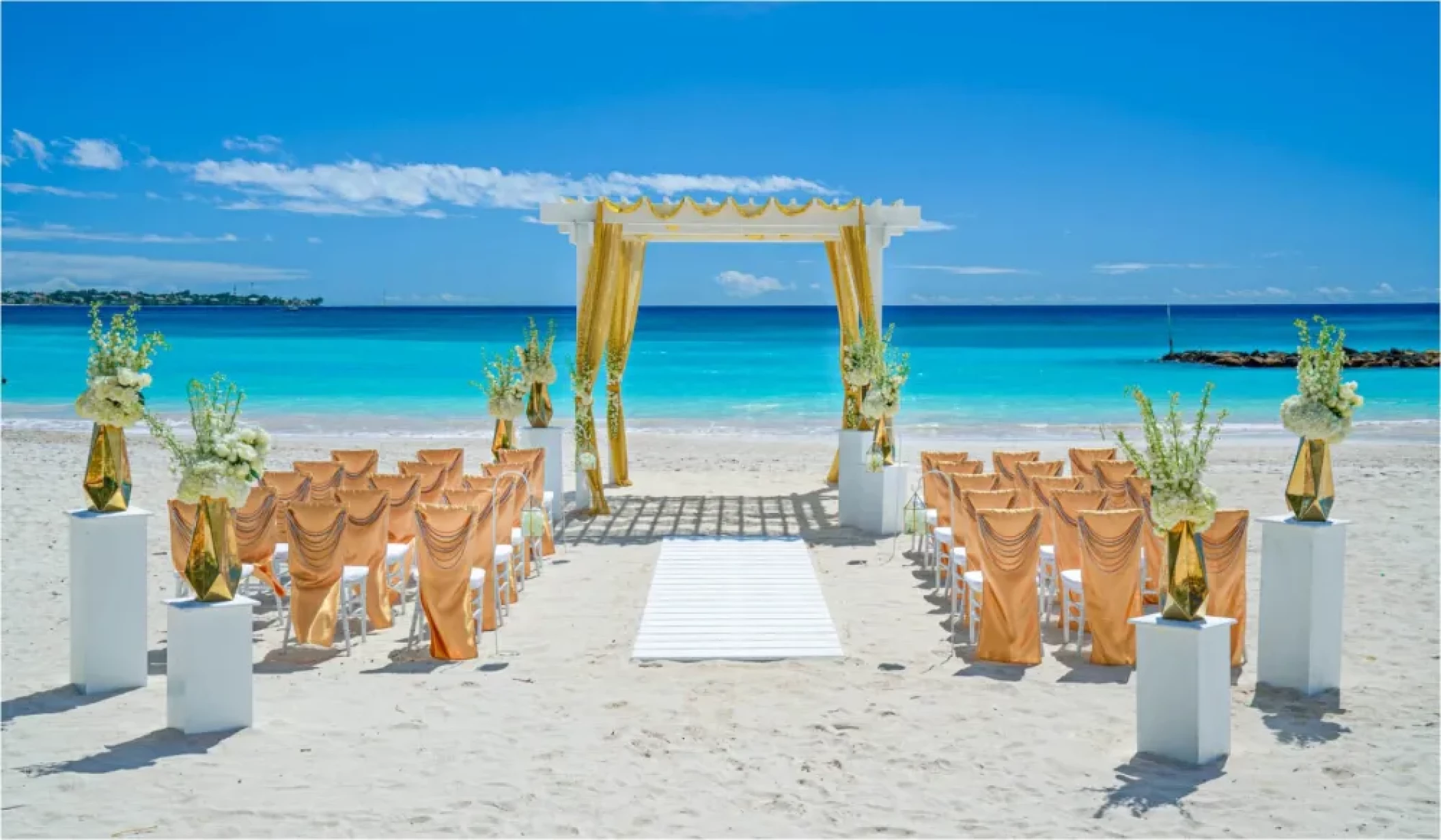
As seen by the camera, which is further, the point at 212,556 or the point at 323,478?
the point at 323,478

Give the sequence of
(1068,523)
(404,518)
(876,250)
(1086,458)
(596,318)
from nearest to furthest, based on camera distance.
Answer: (1068,523)
(404,518)
(1086,458)
(596,318)
(876,250)

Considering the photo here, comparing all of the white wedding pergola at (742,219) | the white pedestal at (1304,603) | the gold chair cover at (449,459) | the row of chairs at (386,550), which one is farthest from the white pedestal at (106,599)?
the white wedding pergola at (742,219)

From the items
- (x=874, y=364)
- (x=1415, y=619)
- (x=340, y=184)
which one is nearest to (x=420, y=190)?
(x=340, y=184)

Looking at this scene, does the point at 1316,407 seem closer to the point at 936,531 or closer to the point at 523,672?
the point at 936,531

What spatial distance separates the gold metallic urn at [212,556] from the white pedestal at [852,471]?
5.85 m

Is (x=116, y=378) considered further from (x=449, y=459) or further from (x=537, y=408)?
(x=537, y=408)

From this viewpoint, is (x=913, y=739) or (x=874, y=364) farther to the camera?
(x=874, y=364)

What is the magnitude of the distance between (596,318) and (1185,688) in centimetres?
706

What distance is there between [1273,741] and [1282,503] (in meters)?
6.78

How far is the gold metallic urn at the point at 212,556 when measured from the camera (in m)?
4.79

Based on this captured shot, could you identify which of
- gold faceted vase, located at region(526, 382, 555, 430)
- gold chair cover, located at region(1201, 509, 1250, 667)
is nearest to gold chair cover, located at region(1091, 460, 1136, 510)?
gold chair cover, located at region(1201, 509, 1250, 667)

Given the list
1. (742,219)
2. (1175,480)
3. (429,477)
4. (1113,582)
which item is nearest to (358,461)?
(429,477)

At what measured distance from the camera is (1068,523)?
21.6 feet

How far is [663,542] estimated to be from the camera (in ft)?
30.2
